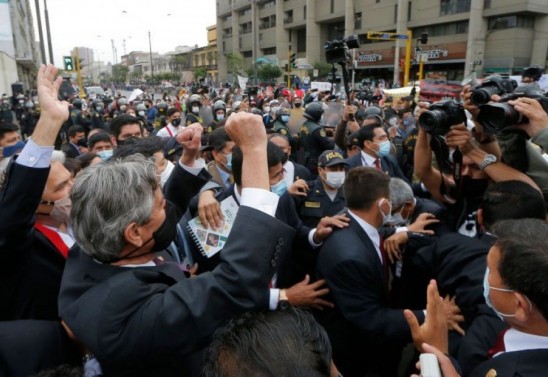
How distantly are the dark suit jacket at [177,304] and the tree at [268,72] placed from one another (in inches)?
2009

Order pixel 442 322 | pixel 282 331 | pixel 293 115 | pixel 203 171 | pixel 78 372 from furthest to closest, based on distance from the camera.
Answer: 1. pixel 293 115
2. pixel 203 171
3. pixel 442 322
4. pixel 78 372
5. pixel 282 331

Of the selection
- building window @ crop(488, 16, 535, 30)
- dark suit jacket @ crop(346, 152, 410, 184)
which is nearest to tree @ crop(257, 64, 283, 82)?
building window @ crop(488, 16, 535, 30)

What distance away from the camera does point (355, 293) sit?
2375 mm

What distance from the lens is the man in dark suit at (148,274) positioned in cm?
133

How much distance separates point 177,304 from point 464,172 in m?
2.35

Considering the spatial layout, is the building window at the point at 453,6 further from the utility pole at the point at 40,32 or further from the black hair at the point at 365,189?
the black hair at the point at 365,189

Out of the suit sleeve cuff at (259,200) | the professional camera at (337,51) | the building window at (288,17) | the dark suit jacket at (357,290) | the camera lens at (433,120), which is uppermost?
the building window at (288,17)

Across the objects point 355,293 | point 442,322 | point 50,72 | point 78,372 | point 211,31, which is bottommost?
point 355,293

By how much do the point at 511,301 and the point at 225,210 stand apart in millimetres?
1694

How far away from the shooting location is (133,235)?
1497 mm

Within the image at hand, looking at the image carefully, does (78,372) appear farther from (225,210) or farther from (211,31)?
(211,31)

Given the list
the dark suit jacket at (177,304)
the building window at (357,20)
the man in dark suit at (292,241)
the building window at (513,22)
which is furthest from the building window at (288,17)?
the dark suit jacket at (177,304)

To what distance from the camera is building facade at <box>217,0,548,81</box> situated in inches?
1356

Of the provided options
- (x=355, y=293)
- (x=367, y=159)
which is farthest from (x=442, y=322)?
(x=367, y=159)
